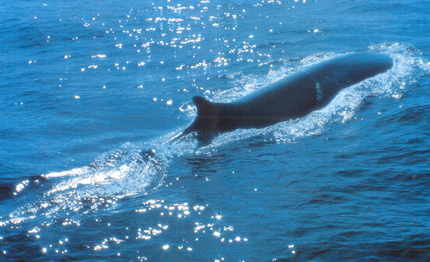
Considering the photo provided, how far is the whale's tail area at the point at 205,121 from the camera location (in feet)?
30.6

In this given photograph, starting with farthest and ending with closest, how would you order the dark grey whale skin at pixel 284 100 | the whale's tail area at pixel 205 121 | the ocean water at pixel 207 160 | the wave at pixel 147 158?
the dark grey whale skin at pixel 284 100, the whale's tail area at pixel 205 121, the wave at pixel 147 158, the ocean water at pixel 207 160

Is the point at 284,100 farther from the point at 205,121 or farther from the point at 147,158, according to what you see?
the point at 147,158

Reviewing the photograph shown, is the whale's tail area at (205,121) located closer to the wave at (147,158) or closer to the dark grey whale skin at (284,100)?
the dark grey whale skin at (284,100)

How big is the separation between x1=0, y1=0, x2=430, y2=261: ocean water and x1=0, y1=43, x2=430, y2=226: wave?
4cm

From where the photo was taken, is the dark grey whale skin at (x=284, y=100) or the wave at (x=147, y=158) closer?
the wave at (x=147, y=158)

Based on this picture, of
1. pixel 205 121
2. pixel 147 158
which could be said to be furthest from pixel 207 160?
pixel 205 121

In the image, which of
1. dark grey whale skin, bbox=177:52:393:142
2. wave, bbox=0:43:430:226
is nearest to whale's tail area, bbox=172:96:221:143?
dark grey whale skin, bbox=177:52:393:142

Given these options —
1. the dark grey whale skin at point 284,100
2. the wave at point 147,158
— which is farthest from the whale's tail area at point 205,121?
the wave at point 147,158

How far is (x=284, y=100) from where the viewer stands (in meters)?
10.4

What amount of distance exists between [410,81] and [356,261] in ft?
26.1

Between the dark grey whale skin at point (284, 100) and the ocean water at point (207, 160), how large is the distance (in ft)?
1.04

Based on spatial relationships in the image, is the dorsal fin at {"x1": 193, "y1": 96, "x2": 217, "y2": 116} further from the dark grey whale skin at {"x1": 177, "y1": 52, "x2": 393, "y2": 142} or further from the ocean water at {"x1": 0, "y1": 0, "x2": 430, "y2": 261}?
the ocean water at {"x1": 0, "y1": 0, "x2": 430, "y2": 261}

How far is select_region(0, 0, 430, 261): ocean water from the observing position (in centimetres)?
538

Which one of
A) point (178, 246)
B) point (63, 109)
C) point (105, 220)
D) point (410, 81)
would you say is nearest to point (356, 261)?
point (178, 246)
